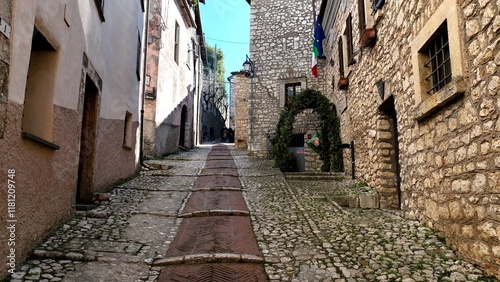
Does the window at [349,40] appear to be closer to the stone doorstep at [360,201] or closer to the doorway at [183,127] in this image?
the stone doorstep at [360,201]

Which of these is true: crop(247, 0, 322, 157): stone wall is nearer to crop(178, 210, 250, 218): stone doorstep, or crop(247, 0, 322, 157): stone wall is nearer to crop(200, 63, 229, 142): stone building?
crop(178, 210, 250, 218): stone doorstep

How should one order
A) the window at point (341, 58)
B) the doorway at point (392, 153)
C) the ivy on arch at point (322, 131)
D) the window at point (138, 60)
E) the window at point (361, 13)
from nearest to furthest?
the doorway at point (392, 153)
the window at point (361, 13)
the window at point (138, 60)
the window at point (341, 58)
the ivy on arch at point (322, 131)

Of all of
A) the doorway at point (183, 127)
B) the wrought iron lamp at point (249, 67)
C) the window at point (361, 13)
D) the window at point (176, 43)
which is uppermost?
the window at point (176, 43)

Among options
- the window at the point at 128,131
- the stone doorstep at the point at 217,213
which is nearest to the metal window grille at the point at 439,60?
the stone doorstep at the point at 217,213

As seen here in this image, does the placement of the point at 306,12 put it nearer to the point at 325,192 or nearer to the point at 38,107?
the point at 325,192

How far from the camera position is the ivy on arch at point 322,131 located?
886 centimetres

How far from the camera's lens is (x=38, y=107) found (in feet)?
11.2

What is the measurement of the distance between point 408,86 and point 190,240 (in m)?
3.35

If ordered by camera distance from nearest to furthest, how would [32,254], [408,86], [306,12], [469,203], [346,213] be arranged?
[469,203] → [32,254] → [408,86] → [346,213] → [306,12]

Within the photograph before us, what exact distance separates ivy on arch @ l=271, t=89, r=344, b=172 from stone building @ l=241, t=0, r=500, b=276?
0.85m

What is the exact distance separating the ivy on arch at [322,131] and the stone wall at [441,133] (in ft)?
8.22

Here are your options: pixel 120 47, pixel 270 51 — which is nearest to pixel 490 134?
pixel 120 47

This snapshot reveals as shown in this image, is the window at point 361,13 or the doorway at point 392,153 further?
the window at point 361,13

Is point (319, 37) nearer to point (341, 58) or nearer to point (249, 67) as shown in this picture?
point (341, 58)
